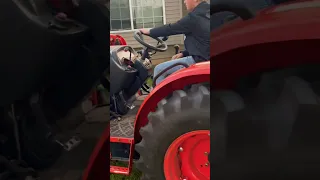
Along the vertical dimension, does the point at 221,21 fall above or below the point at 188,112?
above

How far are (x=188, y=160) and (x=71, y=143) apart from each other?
107 cm

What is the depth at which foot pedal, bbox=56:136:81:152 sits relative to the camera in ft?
4.28

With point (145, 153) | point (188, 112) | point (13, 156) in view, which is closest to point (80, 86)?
point (13, 156)

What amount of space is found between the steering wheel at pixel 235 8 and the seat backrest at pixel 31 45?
47cm

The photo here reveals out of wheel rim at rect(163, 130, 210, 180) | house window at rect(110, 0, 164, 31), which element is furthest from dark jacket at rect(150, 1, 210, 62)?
house window at rect(110, 0, 164, 31)

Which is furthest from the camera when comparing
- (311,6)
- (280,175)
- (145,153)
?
(145,153)

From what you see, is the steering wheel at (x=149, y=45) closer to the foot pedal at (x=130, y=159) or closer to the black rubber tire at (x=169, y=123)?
the foot pedal at (x=130, y=159)

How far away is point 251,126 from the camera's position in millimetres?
1027

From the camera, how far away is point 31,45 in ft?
3.95

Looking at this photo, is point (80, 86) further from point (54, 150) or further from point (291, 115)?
point (291, 115)

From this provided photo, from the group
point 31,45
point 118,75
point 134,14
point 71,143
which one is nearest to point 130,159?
point 118,75

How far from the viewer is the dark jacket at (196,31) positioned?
2590mm

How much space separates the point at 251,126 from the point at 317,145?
0.19 meters

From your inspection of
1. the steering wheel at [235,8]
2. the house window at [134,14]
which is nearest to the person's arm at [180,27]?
the steering wheel at [235,8]
